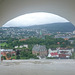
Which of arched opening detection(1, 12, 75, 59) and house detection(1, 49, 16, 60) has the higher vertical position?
arched opening detection(1, 12, 75, 59)

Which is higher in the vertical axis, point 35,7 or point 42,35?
point 35,7

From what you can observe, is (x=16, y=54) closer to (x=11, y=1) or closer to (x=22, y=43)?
(x=22, y=43)

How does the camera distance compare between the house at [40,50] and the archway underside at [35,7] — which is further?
the house at [40,50]

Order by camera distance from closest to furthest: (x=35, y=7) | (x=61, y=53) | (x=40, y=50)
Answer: (x=35, y=7) → (x=61, y=53) → (x=40, y=50)

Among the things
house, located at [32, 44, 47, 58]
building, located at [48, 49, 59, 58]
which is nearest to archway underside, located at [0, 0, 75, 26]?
building, located at [48, 49, 59, 58]

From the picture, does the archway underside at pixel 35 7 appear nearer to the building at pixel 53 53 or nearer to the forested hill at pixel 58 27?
the forested hill at pixel 58 27

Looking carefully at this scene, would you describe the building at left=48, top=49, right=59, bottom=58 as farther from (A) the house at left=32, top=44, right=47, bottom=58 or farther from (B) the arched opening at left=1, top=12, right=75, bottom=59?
(A) the house at left=32, top=44, right=47, bottom=58

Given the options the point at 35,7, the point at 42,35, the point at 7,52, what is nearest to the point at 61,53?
the point at 42,35

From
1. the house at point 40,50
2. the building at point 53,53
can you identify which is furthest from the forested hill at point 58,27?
the building at point 53,53

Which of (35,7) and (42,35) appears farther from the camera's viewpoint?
(42,35)

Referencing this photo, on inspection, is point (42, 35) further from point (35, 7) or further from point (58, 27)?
point (35, 7)
